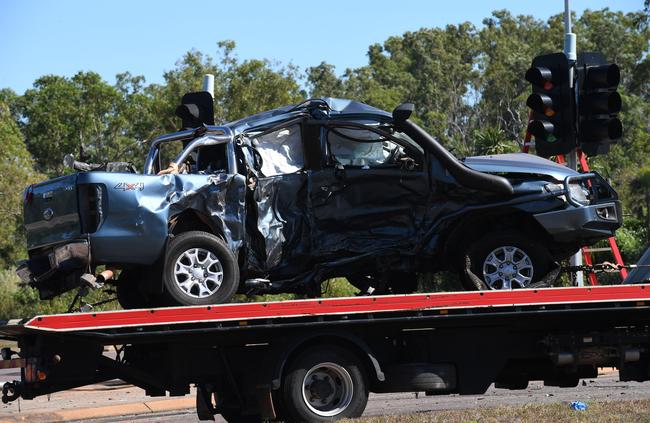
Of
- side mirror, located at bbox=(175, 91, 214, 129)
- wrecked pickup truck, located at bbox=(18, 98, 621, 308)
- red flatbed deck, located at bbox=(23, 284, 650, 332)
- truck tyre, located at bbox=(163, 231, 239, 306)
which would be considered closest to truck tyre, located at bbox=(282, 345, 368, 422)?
red flatbed deck, located at bbox=(23, 284, 650, 332)

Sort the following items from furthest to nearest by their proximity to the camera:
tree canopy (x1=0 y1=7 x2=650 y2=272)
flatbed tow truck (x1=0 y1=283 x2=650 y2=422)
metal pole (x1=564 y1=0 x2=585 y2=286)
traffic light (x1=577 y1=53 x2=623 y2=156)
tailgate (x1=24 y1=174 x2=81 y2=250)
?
1. tree canopy (x1=0 y1=7 x2=650 y2=272)
2. traffic light (x1=577 y1=53 x2=623 y2=156)
3. metal pole (x1=564 y1=0 x2=585 y2=286)
4. tailgate (x1=24 y1=174 x2=81 y2=250)
5. flatbed tow truck (x1=0 y1=283 x2=650 y2=422)

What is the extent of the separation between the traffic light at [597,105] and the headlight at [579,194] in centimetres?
202

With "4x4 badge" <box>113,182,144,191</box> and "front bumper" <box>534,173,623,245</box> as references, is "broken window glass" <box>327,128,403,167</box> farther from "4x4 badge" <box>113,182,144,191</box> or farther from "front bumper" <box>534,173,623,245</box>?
"4x4 badge" <box>113,182,144,191</box>

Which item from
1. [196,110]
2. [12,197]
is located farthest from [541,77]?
[12,197]

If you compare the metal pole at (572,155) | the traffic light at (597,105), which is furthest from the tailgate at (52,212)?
the traffic light at (597,105)

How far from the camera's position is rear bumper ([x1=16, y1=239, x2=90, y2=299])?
29.7 feet

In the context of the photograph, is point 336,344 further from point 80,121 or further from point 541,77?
point 80,121

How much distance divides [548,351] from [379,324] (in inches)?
73.8

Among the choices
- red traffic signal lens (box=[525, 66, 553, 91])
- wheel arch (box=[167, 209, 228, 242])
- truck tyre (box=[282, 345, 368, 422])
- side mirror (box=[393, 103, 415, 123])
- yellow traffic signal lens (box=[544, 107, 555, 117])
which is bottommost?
truck tyre (box=[282, 345, 368, 422])

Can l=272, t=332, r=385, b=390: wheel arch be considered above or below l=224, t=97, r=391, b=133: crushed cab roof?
below

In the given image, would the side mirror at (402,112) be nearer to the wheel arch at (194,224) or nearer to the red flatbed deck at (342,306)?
the red flatbed deck at (342,306)

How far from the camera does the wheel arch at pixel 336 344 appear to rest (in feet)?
30.2

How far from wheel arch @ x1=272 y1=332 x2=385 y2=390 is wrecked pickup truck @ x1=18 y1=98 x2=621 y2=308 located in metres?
1.06

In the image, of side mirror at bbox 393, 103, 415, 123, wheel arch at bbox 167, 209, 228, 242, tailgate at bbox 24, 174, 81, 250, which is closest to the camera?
tailgate at bbox 24, 174, 81, 250
